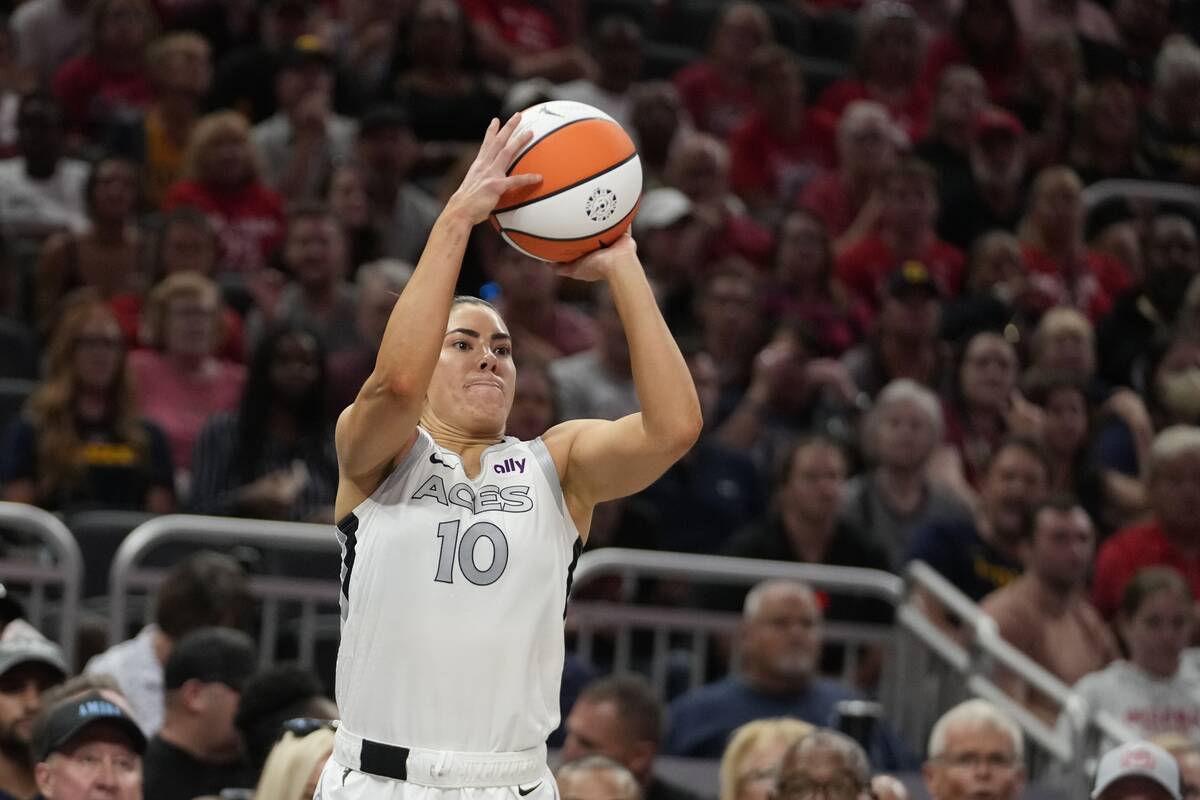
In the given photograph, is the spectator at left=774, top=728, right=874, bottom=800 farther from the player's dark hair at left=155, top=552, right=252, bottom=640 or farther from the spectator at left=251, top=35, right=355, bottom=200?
the spectator at left=251, top=35, right=355, bottom=200

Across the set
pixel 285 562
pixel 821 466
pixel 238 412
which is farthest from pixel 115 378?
pixel 821 466

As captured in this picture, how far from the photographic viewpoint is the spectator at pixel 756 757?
7.23 metres

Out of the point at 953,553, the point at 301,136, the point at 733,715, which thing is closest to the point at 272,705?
the point at 733,715

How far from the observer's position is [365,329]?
10312mm

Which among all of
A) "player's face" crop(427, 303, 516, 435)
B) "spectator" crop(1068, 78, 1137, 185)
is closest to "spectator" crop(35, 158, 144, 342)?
"player's face" crop(427, 303, 516, 435)

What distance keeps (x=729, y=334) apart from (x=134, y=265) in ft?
9.95

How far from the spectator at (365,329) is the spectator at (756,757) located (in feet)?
10.4

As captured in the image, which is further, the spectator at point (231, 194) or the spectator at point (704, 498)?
the spectator at point (231, 194)

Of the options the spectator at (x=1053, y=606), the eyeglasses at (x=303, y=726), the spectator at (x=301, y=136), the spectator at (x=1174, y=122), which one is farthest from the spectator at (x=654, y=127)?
the eyeglasses at (x=303, y=726)

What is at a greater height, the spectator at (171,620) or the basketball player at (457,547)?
the basketball player at (457,547)

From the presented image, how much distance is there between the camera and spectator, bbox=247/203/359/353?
10539 mm

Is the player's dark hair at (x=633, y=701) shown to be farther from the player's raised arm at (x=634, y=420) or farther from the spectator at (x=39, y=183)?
the spectator at (x=39, y=183)

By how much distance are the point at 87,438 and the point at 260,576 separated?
41.9 inches

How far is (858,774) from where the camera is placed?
6586 mm
